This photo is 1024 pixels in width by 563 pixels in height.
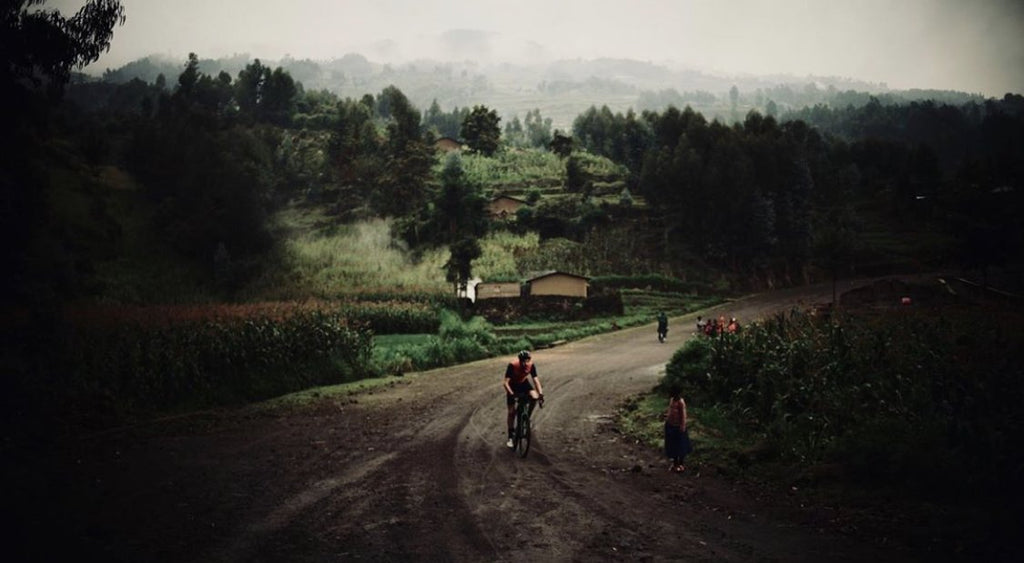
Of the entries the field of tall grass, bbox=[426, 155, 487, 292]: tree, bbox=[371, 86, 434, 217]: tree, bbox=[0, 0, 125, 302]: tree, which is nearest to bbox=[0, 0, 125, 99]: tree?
bbox=[0, 0, 125, 302]: tree

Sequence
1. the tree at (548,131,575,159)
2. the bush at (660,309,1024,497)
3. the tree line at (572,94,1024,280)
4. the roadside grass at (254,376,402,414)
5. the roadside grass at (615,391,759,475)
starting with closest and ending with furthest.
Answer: the bush at (660,309,1024,497) < the roadside grass at (615,391,759,475) < the roadside grass at (254,376,402,414) < the tree line at (572,94,1024,280) < the tree at (548,131,575,159)

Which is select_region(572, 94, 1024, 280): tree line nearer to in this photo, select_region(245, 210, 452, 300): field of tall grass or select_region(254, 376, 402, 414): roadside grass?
select_region(245, 210, 452, 300): field of tall grass

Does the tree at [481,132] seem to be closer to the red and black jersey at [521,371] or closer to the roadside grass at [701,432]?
the roadside grass at [701,432]

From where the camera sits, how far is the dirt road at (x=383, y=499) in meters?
8.32

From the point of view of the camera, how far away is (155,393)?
18188 millimetres

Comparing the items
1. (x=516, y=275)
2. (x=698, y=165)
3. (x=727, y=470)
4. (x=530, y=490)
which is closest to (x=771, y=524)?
(x=727, y=470)

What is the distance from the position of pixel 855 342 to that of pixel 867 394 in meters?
2.38

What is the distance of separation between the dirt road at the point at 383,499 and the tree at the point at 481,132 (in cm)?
9809

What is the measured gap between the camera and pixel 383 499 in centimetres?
1042

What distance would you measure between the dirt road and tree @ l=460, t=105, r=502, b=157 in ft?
322

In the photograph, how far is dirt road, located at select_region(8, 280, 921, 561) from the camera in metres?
8.32

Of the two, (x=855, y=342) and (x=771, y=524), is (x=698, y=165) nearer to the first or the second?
(x=855, y=342)

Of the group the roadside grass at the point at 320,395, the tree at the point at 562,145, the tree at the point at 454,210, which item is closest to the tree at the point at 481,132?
the tree at the point at 562,145

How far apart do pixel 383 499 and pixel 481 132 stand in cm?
10603
